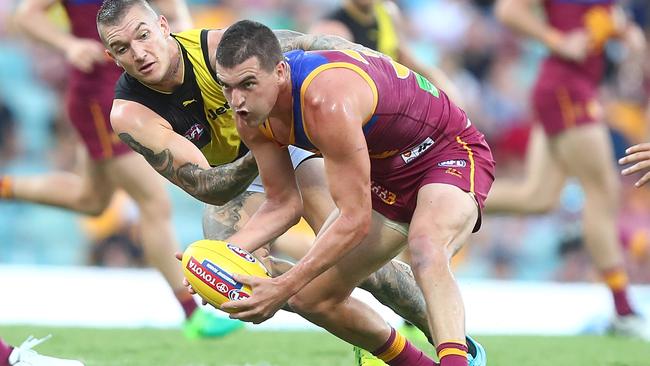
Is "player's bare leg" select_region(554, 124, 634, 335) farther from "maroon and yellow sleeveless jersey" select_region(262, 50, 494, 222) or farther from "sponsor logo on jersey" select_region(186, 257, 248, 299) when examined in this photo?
"sponsor logo on jersey" select_region(186, 257, 248, 299)

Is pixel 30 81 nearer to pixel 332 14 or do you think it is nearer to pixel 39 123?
pixel 39 123

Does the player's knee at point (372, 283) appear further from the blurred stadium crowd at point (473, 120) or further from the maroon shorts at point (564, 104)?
the blurred stadium crowd at point (473, 120)

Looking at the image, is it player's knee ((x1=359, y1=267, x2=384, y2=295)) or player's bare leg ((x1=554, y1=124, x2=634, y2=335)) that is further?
player's bare leg ((x1=554, y1=124, x2=634, y2=335))

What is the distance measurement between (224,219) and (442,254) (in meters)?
1.64

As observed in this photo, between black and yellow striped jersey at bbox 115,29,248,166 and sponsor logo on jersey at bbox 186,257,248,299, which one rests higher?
black and yellow striped jersey at bbox 115,29,248,166

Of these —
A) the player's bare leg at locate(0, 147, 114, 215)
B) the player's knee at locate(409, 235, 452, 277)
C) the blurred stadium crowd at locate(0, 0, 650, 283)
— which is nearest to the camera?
the player's knee at locate(409, 235, 452, 277)

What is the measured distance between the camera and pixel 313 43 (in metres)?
5.83

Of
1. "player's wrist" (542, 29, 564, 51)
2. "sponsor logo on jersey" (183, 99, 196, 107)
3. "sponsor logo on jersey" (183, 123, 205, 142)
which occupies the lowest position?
"player's wrist" (542, 29, 564, 51)

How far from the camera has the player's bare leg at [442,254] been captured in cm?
505

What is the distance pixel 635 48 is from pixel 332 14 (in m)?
2.61

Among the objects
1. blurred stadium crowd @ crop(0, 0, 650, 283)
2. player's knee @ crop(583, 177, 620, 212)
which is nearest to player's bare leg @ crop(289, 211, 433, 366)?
player's knee @ crop(583, 177, 620, 212)

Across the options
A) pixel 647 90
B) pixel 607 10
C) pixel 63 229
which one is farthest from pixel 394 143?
pixel 647 90

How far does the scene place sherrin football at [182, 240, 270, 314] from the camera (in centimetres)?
494

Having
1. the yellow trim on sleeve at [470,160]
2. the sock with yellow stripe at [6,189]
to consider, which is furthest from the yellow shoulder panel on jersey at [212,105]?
the sock with yellow stripe at [6,189]
